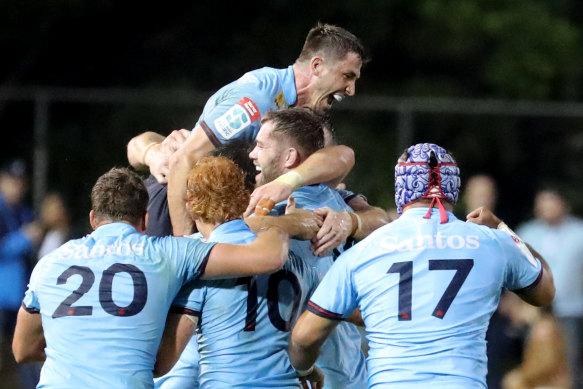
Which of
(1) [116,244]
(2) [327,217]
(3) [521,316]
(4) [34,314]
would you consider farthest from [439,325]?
(3) [521,316]

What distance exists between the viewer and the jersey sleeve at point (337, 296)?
4758 millimetres

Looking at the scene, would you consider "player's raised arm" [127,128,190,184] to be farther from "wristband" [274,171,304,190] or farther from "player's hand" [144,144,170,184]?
"wristband" [274,171,304,190]

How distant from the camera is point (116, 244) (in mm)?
4910

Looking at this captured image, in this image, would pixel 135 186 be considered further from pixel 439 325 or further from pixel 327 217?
pixel 439 325

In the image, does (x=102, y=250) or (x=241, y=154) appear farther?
(x=241, y=154)

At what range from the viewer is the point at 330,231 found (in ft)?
17.7

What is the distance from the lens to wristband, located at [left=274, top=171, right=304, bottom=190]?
211 inches

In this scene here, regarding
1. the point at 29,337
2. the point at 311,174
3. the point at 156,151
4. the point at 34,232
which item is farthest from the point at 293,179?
the point at 34,232

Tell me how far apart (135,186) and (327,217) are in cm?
93

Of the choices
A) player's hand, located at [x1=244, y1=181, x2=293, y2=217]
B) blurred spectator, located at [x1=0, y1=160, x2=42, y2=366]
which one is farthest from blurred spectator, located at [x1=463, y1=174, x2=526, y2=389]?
player's hand, located at [x1=244, y1=181, x2=293, y2=217]

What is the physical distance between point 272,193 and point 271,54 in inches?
442

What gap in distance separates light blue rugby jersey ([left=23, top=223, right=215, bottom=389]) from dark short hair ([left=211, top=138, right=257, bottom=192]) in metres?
0.46

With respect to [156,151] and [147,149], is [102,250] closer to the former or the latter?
[156,151]

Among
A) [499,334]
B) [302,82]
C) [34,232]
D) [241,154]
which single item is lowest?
[499,334]
